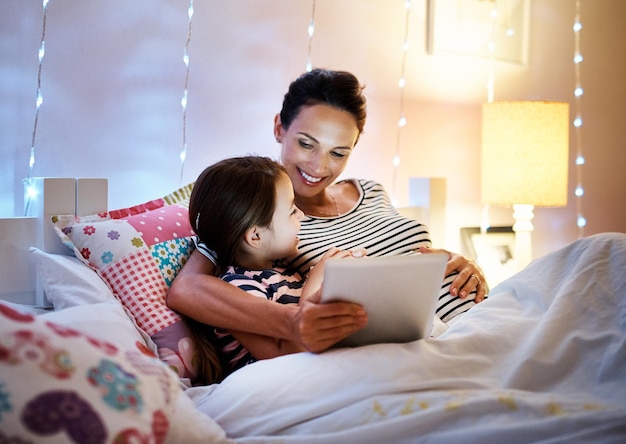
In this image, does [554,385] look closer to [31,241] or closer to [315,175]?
[315,175]

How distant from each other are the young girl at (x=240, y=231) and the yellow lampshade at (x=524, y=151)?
1.27m

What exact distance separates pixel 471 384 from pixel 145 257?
716 mm

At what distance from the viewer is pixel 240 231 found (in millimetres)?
1379

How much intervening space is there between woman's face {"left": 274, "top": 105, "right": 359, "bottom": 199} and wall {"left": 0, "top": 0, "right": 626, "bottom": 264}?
0.38 metres

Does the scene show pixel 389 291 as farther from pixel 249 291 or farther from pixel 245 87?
pixel 245 87

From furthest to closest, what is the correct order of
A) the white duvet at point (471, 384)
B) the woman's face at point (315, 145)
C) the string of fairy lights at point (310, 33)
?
the string of fairy lights at point (310, 33) → the woman's face at point (315, 145) → the white duvet at point (471, 384)

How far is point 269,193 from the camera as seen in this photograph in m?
1.39

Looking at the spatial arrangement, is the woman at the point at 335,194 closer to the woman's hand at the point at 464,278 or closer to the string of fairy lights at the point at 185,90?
the woman's hand at the point at 464,278

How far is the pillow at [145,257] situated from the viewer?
4.33 feet

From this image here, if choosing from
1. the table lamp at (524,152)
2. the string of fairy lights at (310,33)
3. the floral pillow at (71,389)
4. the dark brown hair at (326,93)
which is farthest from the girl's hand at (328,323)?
the table lamp at (524,152)

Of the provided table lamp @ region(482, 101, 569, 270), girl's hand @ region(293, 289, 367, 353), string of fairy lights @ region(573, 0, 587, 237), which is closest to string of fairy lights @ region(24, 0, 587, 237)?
string of fairy lights @ region(573, 0, 587, 237)

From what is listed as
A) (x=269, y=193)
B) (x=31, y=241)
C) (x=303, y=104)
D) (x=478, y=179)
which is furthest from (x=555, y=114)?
(x=31, y=241)

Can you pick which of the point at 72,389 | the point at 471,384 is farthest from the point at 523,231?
the point at 72,389

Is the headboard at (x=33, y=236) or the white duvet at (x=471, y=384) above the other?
the headboard at (x=33, y=236)
